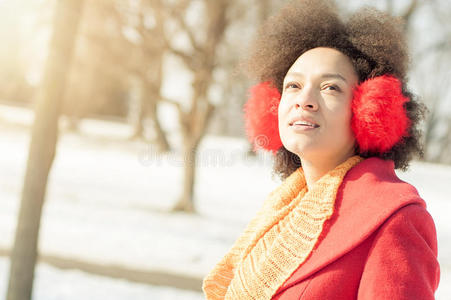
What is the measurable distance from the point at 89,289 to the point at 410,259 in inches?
154

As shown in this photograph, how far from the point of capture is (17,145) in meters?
17.8

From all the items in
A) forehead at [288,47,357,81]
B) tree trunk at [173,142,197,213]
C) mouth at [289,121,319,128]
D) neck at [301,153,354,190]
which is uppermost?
forehead at [288,47,357,81]

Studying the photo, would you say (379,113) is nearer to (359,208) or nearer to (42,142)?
(359,208)

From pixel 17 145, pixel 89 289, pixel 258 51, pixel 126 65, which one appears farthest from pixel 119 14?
pixel 17 145

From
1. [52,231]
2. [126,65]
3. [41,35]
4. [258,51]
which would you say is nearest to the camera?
[258,51]

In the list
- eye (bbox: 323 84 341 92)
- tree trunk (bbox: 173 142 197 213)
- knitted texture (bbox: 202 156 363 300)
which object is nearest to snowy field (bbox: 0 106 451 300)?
tree trunk (bbox: 173 142 197 213)

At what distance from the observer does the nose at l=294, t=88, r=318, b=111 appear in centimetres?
145

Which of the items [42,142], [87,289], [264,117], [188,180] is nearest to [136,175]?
[188,180]

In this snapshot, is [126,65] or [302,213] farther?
[126,65]

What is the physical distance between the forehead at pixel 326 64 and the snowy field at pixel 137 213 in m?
3.46

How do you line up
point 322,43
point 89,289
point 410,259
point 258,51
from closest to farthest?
1. point 410,259
2. point 322,43
3. point 258,51
4. point 89,289

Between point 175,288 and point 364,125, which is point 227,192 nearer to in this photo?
point 175,288

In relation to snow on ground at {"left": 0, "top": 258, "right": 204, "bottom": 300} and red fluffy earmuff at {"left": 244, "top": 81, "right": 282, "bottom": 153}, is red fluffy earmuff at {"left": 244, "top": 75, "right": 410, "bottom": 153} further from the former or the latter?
snow on ground at {"left": 0, "top": 258, "right": 204, "bottom": 300}

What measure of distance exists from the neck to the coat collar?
0.33 feet
